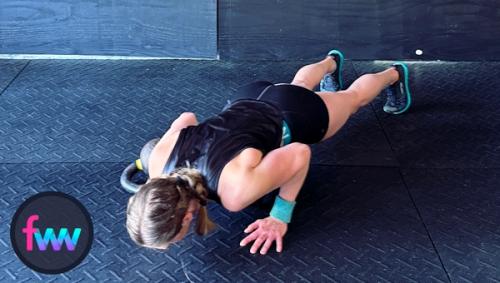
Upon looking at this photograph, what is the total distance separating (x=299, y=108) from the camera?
7.21ft

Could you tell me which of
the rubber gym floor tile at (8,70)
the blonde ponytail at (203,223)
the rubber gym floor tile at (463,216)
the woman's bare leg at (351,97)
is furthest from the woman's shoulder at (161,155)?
the rubber gym floor tile at (8,70)

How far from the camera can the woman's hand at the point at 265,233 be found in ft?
6.45

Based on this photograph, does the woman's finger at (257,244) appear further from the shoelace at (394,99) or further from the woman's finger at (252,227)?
the shoelace at (394,99)

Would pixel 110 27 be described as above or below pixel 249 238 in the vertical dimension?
above

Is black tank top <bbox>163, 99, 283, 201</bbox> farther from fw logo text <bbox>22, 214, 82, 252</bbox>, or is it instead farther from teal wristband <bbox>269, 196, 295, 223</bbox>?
fw logo text <bbox>22, 214, 82, 252</bbox>

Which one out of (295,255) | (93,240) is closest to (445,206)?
(295,255)

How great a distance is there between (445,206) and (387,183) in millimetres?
246

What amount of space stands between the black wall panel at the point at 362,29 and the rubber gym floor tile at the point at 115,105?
14 cm

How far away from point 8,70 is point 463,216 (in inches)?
101

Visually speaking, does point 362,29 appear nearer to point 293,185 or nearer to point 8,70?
point 293,185

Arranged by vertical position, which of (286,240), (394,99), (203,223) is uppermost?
(394,99)

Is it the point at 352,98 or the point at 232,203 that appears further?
the point at 352,98

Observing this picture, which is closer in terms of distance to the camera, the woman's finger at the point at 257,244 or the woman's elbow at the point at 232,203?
the woman's elbow at the point at 232,203

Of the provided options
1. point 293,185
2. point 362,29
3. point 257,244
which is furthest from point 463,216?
point 362,29
